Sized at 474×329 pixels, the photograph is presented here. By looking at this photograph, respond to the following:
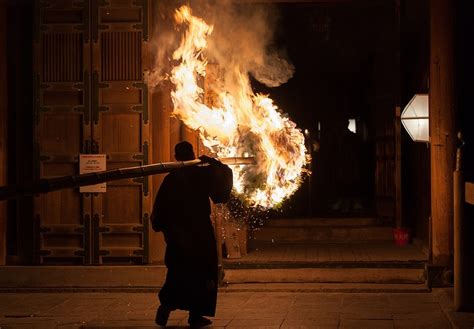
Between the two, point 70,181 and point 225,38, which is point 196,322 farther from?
point 225,38

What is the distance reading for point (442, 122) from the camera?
11.0 m

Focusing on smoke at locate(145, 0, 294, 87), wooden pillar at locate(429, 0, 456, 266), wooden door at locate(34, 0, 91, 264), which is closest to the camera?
wooden pillar at locate(429, 0, 456, 266)

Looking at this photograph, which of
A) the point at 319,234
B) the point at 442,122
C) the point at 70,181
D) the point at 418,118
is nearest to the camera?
the point at 70,181

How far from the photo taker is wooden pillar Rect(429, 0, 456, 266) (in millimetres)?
10898

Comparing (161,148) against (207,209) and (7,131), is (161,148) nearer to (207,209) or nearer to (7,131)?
(7,131)

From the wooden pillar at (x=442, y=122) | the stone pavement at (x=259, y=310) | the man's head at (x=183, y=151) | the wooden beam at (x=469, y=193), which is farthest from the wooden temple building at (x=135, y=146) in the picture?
the man's head at (x=183, y=151)

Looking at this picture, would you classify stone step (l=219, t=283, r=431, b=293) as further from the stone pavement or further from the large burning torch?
the large burning torch

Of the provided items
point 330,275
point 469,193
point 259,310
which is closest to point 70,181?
point 259,310

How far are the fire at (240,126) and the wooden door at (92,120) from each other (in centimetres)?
111

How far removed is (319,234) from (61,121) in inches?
220

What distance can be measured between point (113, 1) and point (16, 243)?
179 inches

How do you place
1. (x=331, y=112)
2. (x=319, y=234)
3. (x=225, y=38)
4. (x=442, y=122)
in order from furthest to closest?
(x=331, y=112) < (x=319, y=234) < (x=225, y=38) < (x=442, y=122)

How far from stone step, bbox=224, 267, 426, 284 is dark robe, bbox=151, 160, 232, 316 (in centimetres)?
319

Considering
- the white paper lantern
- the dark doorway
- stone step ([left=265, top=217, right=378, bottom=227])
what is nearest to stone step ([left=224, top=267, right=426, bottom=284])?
the white paper lantern
